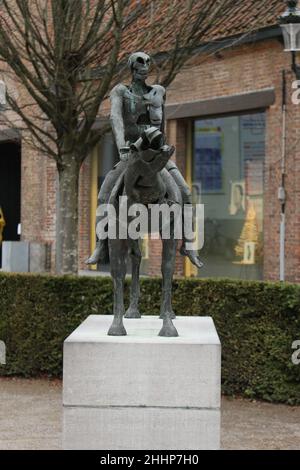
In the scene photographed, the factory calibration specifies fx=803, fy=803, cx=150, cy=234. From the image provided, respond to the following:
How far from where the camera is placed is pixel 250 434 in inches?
316

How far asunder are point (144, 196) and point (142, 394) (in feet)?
4.73

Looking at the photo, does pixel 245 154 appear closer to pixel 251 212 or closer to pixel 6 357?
pixel 251 212

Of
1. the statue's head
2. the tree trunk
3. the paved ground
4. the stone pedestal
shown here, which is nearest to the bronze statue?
the statue's head

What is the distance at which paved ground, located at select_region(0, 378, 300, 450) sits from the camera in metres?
7.63

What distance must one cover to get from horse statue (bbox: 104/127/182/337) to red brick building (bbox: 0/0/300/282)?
25.1 ft

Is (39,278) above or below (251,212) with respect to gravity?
below

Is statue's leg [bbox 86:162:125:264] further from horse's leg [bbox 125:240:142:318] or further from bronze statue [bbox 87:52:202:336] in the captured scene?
horse's leg [bbox 125:240:142:318]

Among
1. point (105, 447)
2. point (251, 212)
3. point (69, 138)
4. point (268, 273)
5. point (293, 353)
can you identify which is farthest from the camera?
point (251, 212)

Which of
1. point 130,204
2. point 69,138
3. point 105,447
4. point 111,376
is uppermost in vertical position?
point 69,138

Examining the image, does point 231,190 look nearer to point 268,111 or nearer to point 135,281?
point 268,111

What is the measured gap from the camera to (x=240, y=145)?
1609 centimetres

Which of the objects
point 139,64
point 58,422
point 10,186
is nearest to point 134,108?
point 139,64

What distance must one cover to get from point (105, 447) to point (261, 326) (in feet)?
12.8

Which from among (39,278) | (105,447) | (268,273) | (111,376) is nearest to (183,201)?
(111,376)
